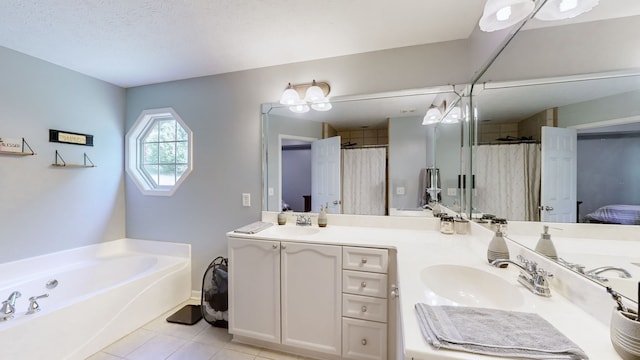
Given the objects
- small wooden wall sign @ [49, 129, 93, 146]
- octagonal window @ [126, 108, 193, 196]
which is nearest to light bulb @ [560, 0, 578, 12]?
octagonal window @ [126, 108, 193, 196]

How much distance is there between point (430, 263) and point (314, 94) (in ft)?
5.05

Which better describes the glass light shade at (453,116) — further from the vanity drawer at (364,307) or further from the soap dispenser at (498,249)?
the vanity drawer at (364,307)

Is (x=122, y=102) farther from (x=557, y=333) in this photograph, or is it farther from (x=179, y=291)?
(x=557, y=333)

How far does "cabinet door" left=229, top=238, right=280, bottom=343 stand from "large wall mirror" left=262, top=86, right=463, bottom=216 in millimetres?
566

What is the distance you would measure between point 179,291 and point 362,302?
1933 mm

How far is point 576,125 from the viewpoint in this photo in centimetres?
87

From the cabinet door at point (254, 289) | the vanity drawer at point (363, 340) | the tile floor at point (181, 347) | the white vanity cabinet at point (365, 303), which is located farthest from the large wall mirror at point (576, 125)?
the tile floor at point (181, 347)

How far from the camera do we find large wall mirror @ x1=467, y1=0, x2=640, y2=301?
2.32ft

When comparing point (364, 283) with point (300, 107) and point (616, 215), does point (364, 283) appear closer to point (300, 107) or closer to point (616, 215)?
point (616, 215)

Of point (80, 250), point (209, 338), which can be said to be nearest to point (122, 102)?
point (80, 250)

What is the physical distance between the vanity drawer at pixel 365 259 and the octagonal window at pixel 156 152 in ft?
6.68

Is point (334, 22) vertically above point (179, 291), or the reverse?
point (334, 22)

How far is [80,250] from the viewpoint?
2373 millimetres

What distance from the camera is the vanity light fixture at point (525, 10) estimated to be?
0.86 m
